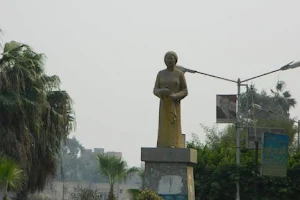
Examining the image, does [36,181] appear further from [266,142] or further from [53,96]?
[266,142]

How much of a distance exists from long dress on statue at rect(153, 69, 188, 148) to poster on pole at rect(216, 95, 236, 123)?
1304cm

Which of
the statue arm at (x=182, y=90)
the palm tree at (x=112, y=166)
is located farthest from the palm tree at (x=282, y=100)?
the statue arm at (x=182, y=90)

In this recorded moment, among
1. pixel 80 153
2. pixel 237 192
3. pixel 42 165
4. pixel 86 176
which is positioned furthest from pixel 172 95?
pixel 80 153

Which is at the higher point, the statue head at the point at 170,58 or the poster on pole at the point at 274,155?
the statue head at the point at 170,58

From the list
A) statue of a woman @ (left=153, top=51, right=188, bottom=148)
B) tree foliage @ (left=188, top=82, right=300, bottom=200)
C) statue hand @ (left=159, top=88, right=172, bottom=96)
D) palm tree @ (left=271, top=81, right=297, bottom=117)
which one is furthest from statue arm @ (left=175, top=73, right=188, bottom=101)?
palm tree @ (left=271, top=81, right=297, bottom=117)

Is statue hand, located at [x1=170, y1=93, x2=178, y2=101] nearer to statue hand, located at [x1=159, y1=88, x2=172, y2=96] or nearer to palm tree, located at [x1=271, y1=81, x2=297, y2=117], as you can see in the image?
statue hand, located at [x1=159, y1=88, x2=172, y2=96]

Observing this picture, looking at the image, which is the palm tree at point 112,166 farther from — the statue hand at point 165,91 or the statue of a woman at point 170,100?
the statue hand at point 165,91

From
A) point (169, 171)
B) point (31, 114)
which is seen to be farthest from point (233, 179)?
point (169, 171)

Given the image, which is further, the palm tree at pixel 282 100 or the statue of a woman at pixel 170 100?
the palm tree at pixel 282 100

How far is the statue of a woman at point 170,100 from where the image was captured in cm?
1930

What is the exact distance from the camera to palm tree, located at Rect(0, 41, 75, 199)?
102 feet

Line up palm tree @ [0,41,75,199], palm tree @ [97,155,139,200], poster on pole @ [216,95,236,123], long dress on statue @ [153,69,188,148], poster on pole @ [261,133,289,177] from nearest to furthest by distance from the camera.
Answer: long dress on statue @ [153,69,188,148] < poster on pole @ [261,133,289,177] < palm tree @ [0,41,75,199] < poster on pole @ [216,95,236,123] < palm tree @ [97,155,139,200]

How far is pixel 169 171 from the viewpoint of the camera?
1925 cm

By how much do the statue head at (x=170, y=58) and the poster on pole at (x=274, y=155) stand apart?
33.4 feet
